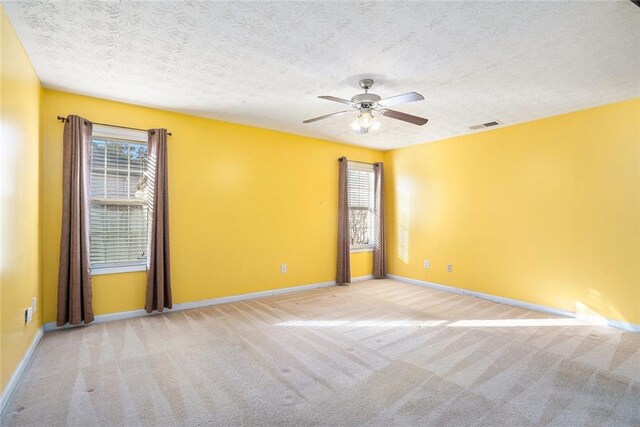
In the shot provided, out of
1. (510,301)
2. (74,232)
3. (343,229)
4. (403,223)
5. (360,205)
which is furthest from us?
(360,205)

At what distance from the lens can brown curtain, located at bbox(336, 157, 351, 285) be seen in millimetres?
5559

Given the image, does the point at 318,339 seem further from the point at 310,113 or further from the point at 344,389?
the point at 310,113

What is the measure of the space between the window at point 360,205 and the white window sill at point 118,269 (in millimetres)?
3484

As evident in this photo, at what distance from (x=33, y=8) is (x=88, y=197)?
76.9 inches

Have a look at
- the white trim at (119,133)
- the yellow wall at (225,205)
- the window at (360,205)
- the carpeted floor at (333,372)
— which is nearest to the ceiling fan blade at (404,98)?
the carpeted floor at (333,372)

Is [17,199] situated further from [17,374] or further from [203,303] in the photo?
[203,303]

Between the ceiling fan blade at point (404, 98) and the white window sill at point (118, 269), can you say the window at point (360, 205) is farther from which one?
the white window sill at point (118, 269)

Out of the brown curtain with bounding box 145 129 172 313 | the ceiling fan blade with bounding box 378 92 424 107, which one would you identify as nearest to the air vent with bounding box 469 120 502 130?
the ceiling fan blade with bounding box 378 92 424 107

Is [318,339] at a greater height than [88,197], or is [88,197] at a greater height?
[88,197]

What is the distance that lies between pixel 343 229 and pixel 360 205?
2.52 feet

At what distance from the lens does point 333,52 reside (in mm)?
2502

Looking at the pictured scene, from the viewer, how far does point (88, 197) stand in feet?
11.3

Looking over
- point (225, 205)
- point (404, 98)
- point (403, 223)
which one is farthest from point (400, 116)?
point (403, 223)

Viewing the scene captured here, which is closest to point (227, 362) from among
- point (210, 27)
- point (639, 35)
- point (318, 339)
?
point (318, 339)
